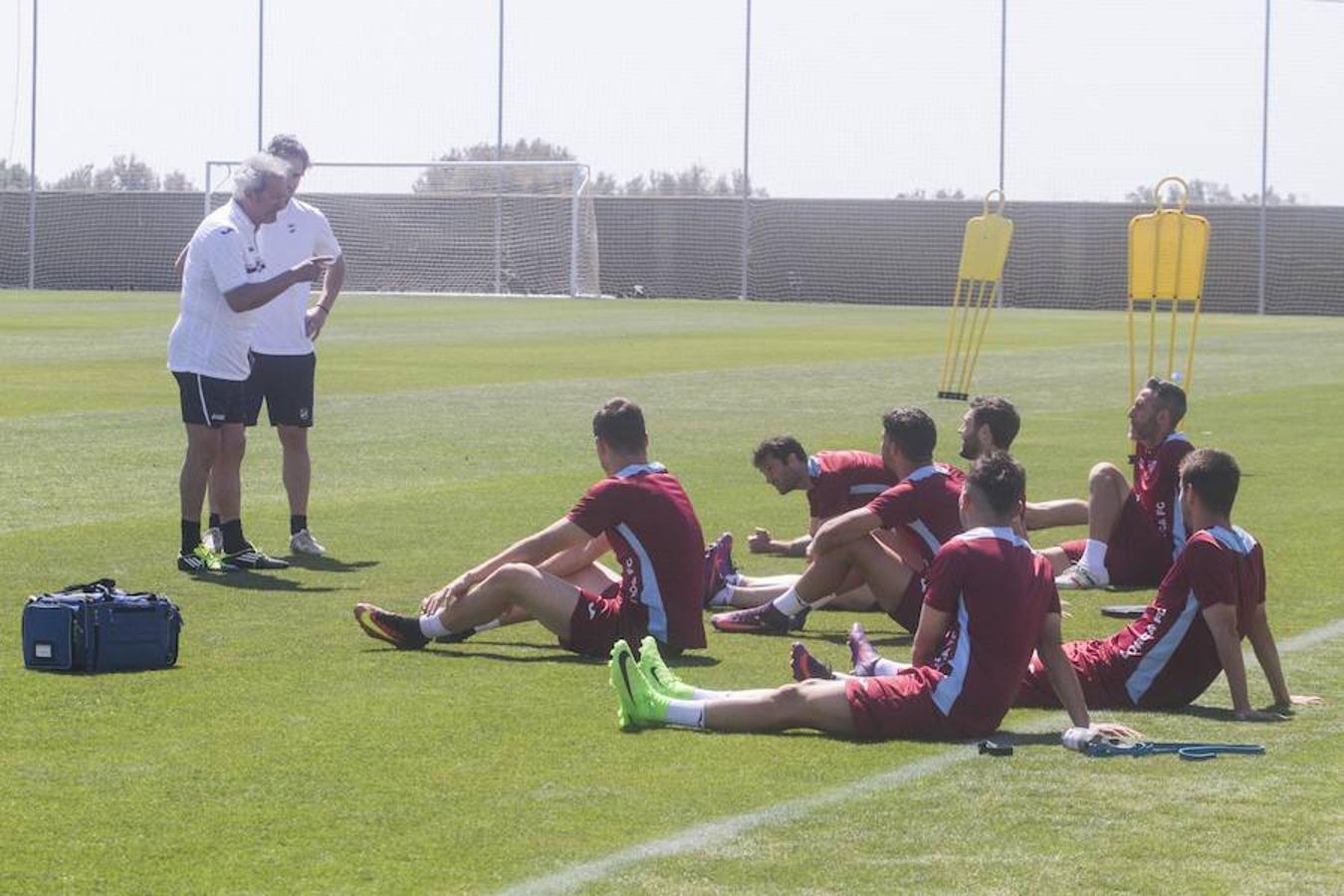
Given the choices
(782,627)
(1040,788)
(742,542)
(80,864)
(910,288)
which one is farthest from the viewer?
(910,288)

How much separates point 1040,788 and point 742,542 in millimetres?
6104

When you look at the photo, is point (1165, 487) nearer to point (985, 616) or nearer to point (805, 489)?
point (805, 489)

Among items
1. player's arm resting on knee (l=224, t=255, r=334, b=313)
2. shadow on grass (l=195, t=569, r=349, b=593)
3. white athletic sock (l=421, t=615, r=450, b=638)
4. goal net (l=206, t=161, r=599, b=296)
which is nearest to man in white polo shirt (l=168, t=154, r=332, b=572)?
player's arm resting on knee (l=224, t=255, r=334, b=313)

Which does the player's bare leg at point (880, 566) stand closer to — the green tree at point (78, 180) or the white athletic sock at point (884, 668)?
the white athletic sock at point (884, 668)

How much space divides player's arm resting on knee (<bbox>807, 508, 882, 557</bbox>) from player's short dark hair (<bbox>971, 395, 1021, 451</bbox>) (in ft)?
3.56

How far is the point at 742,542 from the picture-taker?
42.9 feet

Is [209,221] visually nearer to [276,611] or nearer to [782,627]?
[276,611]

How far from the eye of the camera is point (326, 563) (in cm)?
1218

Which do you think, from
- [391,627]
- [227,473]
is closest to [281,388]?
[227,473]

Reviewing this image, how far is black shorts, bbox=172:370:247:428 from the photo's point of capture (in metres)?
11.9

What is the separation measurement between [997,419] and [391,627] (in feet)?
9.91

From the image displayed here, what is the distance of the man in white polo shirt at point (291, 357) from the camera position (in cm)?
1270

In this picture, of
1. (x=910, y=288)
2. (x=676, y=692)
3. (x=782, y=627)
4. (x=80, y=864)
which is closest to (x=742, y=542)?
(x=782, y=627)

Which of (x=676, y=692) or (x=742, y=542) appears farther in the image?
(x=742, y=542)
